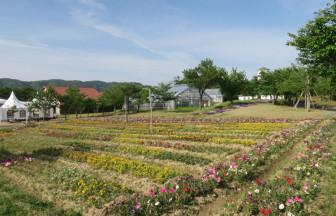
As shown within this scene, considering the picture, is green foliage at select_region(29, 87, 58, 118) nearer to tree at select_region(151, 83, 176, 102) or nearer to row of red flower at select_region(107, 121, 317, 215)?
tree at select_region(151, 83, 176, 102)

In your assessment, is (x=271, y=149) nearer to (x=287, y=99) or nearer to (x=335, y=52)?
(x=335, y=52)

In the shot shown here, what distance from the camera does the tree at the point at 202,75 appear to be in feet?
167

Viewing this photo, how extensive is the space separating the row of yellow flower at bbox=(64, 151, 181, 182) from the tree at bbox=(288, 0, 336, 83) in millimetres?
11269

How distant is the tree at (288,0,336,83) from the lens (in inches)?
556

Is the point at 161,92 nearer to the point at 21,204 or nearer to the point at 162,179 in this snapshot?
the point at 162,179

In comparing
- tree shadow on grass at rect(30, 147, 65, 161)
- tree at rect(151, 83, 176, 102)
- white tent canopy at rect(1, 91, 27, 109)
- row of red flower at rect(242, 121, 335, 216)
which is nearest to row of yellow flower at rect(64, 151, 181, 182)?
tree shadow on grass at rect(30, 147, 65, 161)

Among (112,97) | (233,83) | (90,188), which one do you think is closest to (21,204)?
(90,188)

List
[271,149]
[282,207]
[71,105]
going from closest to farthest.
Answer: [282,207] → [271,149] → [71,105]

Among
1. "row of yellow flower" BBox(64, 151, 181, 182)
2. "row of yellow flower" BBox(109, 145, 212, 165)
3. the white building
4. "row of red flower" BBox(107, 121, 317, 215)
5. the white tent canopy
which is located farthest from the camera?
the white tent canopy

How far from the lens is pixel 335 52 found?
556 inches

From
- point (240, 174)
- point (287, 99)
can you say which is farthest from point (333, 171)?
point (287, 99)

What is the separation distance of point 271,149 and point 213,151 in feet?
8.74

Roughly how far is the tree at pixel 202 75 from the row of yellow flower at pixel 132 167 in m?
41.2

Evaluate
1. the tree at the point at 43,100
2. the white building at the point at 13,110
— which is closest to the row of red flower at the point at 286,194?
the tree at the point at 43,100
